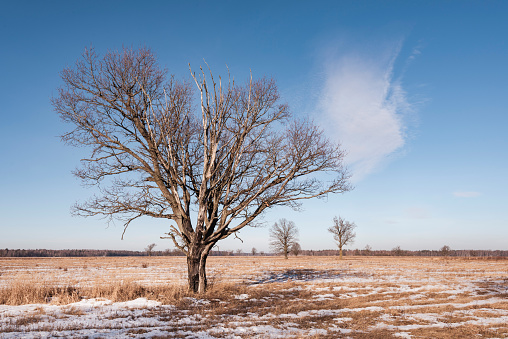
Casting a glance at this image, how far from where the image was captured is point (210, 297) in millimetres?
12766

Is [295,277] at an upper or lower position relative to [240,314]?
lower

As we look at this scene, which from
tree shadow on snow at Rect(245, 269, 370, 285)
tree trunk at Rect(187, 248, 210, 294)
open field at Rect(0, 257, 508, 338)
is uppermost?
tree trunk at Rect(187, 248, 210, 294)

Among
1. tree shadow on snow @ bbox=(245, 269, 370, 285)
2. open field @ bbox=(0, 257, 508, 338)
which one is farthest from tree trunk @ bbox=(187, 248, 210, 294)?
tree shadow on snow @ bbox=(245, 269, 370, 285)

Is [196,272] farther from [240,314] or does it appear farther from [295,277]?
[295,277]

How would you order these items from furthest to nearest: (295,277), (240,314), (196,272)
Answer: (295,277) < (196,272) < (240,314)

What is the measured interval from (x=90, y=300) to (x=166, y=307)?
2.83 metres

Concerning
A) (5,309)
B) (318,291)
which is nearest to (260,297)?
(318,291)

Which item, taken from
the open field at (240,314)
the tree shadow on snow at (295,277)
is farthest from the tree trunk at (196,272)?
the tree shadow on snow at (295,277)

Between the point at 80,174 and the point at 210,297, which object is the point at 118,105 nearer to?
the point at 80,174

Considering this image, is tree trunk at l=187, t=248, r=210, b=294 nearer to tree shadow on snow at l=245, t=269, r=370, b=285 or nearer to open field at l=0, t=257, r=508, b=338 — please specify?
open field at l=0, t=257, r=508, b=338

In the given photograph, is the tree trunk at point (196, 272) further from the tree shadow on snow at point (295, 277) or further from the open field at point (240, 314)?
the tree shadow on snow at point (295, 277)

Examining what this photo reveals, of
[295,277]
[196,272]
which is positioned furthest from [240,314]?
[295,277]

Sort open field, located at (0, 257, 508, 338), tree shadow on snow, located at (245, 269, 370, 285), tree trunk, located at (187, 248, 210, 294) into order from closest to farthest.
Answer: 1. open field, located at (0, 257, 508, 338)
2. tree trunk, located at (187, 248, 210, 294)
3. tree shadow on snow, located at (245, 269, 370, 285)

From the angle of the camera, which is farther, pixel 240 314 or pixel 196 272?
pixel 196 272
